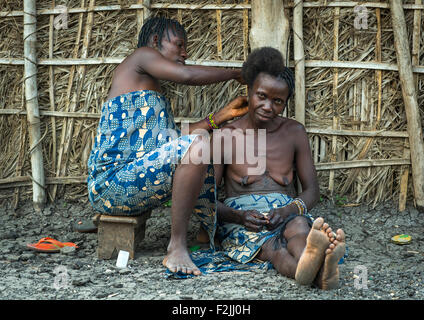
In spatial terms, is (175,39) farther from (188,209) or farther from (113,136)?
(188,209)

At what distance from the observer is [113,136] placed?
3.42 meters

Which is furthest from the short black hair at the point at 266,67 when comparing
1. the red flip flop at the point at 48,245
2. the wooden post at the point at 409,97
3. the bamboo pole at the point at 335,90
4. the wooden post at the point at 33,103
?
the wooden post at the point at 33,103

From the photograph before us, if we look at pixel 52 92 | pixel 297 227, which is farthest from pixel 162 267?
pixel 52 92

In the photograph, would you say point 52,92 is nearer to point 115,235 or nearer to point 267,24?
point 115,235

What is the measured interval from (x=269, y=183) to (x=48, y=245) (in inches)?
62.3

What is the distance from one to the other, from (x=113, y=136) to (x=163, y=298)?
1.19 meters

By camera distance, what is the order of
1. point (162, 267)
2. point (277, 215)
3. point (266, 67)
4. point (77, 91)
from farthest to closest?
point (77, 91) → point (266, 67) → point (277, 215) → point (162, 267)

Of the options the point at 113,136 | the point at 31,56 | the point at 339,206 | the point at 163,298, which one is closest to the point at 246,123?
the point at 113,136

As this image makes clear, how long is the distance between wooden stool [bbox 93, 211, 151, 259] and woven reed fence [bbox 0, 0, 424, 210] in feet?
4.04

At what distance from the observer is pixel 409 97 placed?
163 inches

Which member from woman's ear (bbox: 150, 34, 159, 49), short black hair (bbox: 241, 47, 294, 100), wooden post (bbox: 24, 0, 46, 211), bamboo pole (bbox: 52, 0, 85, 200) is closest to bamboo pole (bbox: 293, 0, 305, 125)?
short black hair (bbox: 241, 47, 294, 100)

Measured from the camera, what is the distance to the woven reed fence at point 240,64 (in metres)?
4.25

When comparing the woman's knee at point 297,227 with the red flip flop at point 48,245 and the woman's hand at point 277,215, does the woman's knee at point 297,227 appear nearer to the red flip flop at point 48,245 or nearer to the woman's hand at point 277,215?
the woman's hand at point 277,215

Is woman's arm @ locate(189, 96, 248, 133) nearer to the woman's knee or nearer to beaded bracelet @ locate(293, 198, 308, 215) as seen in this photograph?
beaded bracelet @ locate(293, 198, 308, 215)
